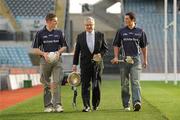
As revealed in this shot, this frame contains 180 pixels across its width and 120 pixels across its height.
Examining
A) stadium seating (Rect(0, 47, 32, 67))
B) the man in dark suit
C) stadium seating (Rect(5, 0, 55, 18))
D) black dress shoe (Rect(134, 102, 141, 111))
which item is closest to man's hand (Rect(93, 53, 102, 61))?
the man in dark suit

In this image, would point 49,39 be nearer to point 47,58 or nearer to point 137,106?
point 47,58

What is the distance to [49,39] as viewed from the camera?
39.1 ft

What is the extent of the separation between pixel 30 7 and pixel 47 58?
166 ft

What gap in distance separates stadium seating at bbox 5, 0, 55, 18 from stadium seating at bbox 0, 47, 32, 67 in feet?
14.0

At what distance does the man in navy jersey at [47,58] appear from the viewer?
1191 cm

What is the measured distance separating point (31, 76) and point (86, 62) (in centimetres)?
2572

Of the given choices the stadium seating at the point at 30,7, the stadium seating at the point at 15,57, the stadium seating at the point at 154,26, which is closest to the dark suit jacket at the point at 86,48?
the stadium seating at the point at 154,26

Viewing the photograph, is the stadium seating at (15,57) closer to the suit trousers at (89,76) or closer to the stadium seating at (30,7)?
the stadium seating at (30,7)

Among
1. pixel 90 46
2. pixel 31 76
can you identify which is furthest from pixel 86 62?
pixel 31 76

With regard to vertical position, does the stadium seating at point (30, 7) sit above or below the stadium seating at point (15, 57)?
above

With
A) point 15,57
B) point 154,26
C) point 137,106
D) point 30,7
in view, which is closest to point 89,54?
point 137,106

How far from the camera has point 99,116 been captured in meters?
10.8

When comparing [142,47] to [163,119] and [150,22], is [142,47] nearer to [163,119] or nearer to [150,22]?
[163,119]

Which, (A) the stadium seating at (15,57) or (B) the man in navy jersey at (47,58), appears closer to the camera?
(B) the man in navy jersey at (47,58)
